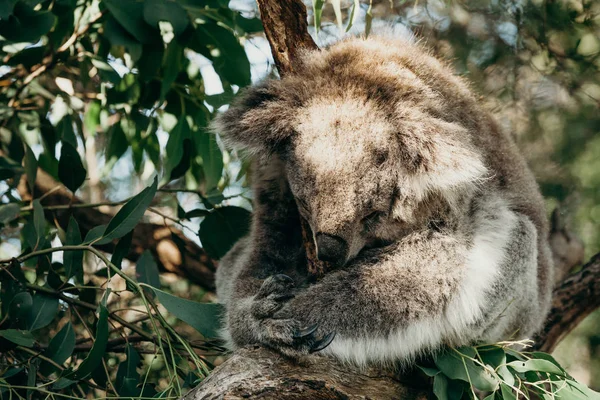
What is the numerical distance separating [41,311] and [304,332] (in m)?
1.12

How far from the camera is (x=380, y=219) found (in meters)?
2.63

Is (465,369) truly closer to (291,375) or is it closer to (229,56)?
(291,375)

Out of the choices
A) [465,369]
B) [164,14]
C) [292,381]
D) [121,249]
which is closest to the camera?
[292,381]

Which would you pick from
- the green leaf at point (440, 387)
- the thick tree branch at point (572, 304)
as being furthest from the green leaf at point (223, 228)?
the thick tree branch at point (572, 304)

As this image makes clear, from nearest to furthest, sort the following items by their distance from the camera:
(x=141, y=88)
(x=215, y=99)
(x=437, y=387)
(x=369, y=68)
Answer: (x=437, y=387)
(x=369, y=68)
(x=215, y=99)
(x=141, y=88)

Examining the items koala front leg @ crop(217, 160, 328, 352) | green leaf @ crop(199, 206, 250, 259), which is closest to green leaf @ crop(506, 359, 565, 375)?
koala front leg @ crop(217, 160, 328, 352)

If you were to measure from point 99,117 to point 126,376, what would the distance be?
6.52 ft

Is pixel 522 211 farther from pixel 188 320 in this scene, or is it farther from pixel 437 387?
pixel 188 320

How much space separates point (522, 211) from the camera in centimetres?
316

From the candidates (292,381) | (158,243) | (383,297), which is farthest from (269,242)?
(158,243)

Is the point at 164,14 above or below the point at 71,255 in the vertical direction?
above

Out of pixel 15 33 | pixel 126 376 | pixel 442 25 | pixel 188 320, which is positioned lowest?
pixel 126 376

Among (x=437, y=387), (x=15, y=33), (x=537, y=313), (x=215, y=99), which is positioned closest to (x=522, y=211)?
(x=537, y=313)

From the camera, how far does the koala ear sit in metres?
2.81
